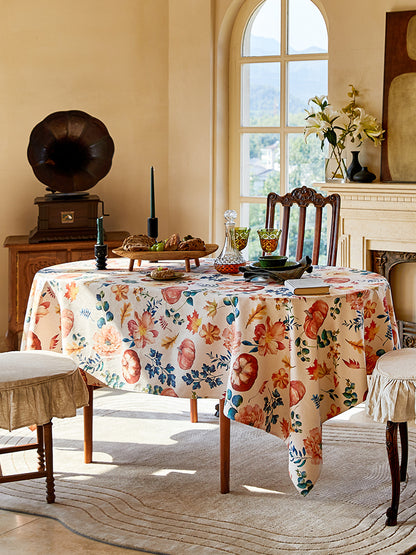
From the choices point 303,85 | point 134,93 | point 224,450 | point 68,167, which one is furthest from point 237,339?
point 134,93

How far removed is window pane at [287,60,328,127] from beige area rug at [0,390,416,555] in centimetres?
196

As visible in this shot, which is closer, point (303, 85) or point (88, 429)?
point (88, 429)

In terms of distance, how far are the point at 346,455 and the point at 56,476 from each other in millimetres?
1144

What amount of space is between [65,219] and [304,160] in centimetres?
Answer: 147

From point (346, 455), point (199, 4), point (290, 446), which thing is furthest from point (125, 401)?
point (199, 4)

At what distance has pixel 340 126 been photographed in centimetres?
450

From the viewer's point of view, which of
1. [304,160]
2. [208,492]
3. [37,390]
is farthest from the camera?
[304,160]

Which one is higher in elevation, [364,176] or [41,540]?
[364,176]

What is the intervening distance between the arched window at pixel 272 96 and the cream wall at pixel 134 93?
0.09m

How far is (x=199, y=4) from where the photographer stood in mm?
4793

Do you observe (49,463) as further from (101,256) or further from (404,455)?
(404,455)

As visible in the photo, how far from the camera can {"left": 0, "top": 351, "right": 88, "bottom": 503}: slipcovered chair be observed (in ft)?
8.48

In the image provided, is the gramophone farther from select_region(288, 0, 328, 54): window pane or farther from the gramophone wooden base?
select_region(288, 0, 328, 54): window pane

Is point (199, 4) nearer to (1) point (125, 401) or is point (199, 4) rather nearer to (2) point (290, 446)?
(1) point (125, 401)
